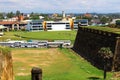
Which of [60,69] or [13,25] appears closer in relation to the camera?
[60,69]

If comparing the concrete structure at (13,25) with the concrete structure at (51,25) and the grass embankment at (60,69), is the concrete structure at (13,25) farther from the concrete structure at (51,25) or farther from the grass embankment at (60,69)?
the grass embankment at (60,69)

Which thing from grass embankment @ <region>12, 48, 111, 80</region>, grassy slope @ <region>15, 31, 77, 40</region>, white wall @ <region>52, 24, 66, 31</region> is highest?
grass embankment @ <region>12, 48, 111, 80</region>

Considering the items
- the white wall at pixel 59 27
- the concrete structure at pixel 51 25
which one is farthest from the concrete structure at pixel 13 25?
the white wall at pixel 59 27

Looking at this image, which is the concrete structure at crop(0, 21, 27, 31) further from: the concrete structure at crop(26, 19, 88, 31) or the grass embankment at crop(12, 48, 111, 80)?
the grass embankment at crop(12, 48, 111, 80)

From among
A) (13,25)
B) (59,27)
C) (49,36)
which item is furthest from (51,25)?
(49,36)

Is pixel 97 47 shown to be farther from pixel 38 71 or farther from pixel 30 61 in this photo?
pixel 38 71

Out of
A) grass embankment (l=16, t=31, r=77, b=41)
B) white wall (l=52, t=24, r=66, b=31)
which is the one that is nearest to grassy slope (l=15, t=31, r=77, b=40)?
grass embankment (l=16, t=31, r=77, b=41)

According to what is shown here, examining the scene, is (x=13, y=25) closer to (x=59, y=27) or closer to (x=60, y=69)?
(x=59, y=27)

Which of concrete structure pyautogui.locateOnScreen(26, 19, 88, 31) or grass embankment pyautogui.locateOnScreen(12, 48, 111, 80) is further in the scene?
concrete structure pyautogui.locateOnScreen(26, 19, 88, 31)

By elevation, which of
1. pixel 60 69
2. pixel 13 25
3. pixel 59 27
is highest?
pixel 60 69

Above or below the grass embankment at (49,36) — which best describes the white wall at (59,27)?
below

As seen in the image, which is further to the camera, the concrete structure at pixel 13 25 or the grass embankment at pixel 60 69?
the concrete structure at pixel 13 25

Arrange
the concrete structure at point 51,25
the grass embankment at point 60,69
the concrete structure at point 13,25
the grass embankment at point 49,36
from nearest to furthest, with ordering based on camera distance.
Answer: the grass embankment at point 60,69 < the grass embankment at point 49,36 < the concrete structure at point 51,25 < the concrete structure at point 13,25

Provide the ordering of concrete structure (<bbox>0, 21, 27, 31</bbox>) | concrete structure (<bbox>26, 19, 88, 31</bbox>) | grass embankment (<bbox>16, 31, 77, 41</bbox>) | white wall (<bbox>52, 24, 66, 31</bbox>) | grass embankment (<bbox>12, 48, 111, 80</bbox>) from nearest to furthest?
grass embankment (<bbox>12, 48, 111, 80</bbox>) < grass embankment (<bbox>16, 31, 77, 41</bbox>) < concrete structure (<bbox>26, 19, 88, 31</bbox>) < white wall (<bbox>52, 24, 66, 31</bbox>) < concrete structure (<bbox>0, 21, 27, 31</bbox>)
